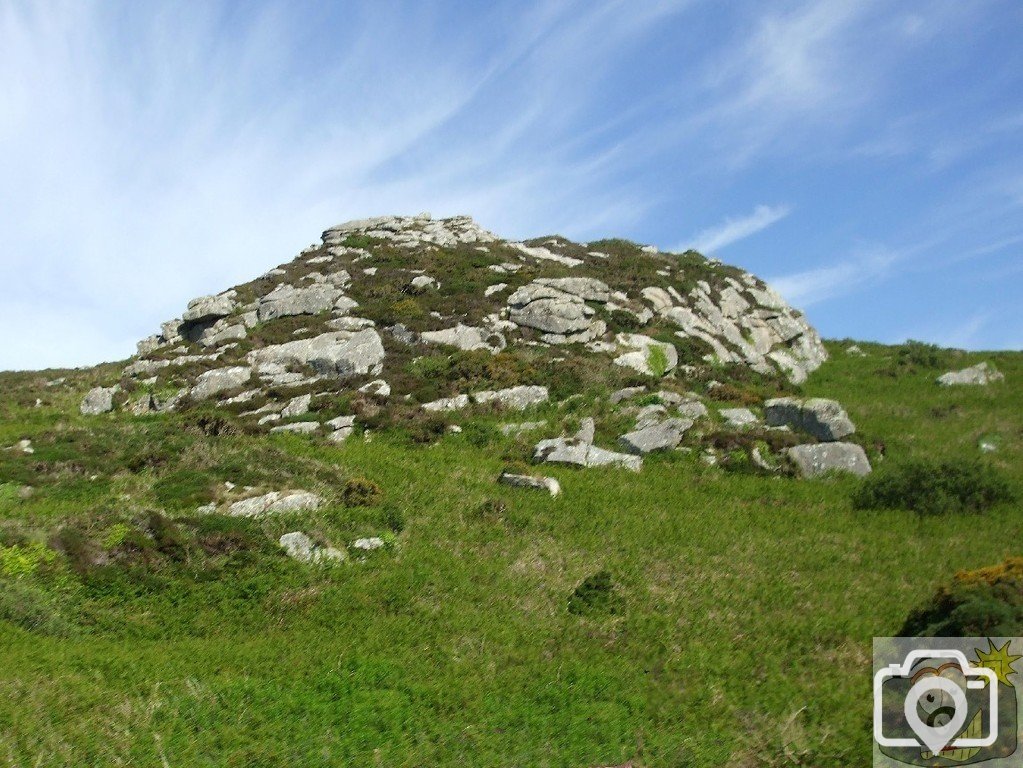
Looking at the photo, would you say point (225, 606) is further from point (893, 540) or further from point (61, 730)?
point (893, 540)

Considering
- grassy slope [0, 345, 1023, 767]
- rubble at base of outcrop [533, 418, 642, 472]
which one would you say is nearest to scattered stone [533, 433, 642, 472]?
rubble at base of outcrop [533, 418, 642, 472]

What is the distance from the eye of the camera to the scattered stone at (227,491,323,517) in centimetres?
1612

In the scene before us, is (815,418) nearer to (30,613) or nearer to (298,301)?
(30,613)

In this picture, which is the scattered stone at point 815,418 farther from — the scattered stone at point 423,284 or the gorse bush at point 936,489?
the scattered stone at point 423,284

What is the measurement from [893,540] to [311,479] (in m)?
14.7

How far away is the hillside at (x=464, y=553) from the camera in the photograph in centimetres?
862

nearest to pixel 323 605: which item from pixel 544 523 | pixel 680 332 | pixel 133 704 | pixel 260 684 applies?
pixel 260 684

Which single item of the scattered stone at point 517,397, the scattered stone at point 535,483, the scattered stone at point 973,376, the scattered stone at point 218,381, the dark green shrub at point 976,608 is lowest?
the dark green shrub at point 976,608

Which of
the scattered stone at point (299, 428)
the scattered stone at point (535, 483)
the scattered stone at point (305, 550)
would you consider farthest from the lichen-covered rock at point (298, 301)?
the scattered stone at point (305, 550)

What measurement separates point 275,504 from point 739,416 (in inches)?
675

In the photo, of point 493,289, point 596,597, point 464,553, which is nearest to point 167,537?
point 464,553

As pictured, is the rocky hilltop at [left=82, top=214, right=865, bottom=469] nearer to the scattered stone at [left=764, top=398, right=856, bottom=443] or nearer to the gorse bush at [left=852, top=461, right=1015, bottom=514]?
the scattered stone at [left=764, top=398, right=856, bottom=443]

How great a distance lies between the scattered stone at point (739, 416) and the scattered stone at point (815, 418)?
2.18 feet

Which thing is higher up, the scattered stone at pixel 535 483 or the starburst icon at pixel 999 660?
the scattered stone at pixel 535 483
